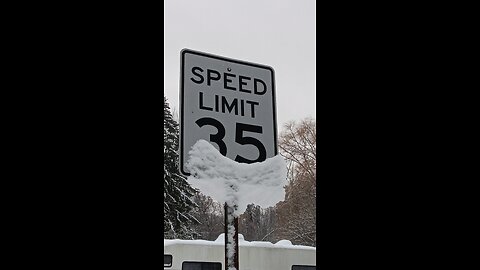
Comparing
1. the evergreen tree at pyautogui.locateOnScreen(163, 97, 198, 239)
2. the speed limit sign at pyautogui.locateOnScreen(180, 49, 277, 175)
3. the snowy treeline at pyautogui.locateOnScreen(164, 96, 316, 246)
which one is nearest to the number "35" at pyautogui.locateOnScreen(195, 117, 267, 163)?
the speed limit sign at pyautogui.locateOnScreen(180, 49, 277, 175)

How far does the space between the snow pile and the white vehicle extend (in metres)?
5.34

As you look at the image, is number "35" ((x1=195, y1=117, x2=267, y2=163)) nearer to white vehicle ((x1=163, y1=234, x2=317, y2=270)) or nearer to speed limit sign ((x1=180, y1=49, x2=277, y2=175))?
speed limit sign ((x1=180, y1=49, x2=277, y2=175))

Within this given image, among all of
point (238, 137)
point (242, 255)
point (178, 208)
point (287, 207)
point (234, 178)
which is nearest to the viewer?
point (234, 178)

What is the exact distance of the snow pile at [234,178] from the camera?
6.94ft

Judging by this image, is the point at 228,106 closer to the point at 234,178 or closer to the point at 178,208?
the point at 234,178

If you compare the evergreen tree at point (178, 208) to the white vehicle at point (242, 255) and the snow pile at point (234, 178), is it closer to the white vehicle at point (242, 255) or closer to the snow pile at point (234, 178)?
the white vehicle at point (242, 255)

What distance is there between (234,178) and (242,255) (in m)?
5.83

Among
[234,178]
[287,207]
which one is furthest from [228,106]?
[287,207]

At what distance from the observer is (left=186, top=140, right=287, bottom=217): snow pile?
2.12m

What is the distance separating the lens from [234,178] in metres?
2.14

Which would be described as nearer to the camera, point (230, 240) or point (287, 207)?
point (230, 240)
